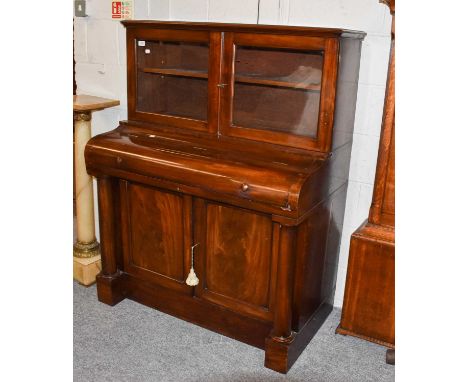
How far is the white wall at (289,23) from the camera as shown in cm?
221

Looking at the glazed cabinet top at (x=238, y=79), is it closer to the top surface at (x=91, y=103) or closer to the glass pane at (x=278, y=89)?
the glass pane at (x=278, y=89)

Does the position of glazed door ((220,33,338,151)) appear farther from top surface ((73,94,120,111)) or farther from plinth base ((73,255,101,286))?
plinth base ((73,255,101,286))

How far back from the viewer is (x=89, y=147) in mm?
2426

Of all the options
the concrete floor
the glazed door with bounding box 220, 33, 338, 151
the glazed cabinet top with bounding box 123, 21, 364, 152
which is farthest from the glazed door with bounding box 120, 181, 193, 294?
the glazed door with bounding box 220, 33, 338, 151

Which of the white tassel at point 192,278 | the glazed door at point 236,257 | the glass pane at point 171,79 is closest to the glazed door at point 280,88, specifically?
the glass pane at point 171,79

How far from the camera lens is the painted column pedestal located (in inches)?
106

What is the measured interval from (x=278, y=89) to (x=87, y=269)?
152cm

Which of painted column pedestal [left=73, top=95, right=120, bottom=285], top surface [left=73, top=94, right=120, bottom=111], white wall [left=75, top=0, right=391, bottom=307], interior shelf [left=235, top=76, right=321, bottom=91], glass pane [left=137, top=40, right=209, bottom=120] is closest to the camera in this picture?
interior shelf [left=235, top=76, right=321, bottom=91]

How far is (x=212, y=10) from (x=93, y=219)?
140cm

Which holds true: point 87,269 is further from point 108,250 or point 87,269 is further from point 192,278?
point 192,278

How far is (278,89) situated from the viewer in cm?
232
